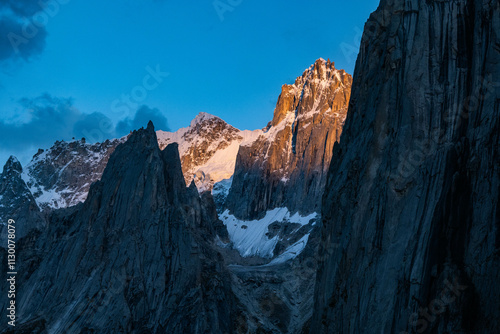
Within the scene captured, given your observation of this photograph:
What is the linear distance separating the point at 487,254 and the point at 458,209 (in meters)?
3.06

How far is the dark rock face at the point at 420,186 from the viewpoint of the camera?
91.3 feet

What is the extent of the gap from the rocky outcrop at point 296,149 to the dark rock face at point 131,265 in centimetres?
5904

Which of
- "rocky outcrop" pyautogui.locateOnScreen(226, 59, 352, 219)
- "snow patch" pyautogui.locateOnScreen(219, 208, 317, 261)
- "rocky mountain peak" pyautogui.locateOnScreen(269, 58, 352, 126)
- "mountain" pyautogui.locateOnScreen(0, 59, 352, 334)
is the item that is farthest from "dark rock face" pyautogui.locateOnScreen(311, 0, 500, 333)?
"rocky mountain peak" pyautogui.locateOnScreen(269, 58, 352, 126)

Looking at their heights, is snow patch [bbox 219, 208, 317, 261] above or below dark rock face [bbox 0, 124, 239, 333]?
above

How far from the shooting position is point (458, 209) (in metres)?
29.1

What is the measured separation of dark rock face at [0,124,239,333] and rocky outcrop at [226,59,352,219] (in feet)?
194

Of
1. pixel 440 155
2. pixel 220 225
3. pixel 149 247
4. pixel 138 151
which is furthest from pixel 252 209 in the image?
pixel 440 155

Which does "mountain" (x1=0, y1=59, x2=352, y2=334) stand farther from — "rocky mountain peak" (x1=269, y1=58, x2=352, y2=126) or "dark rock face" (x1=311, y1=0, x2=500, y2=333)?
"rocky mountain peak" (x1=269, y1=58, x2=352, y2=126)

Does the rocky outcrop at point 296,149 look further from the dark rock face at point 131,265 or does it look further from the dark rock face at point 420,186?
the dark rock face at point 420,186

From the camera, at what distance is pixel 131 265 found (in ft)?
247

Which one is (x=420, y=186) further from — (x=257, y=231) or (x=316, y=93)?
(x=316, y=93)

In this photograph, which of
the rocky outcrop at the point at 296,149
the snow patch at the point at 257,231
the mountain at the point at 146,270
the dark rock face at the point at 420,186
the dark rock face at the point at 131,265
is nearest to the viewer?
the dark rock face at the point at 420,186

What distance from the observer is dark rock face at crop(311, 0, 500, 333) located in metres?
27.8

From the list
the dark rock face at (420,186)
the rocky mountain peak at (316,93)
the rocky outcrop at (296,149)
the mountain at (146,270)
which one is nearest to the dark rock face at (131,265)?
the mountain at (146,270)
